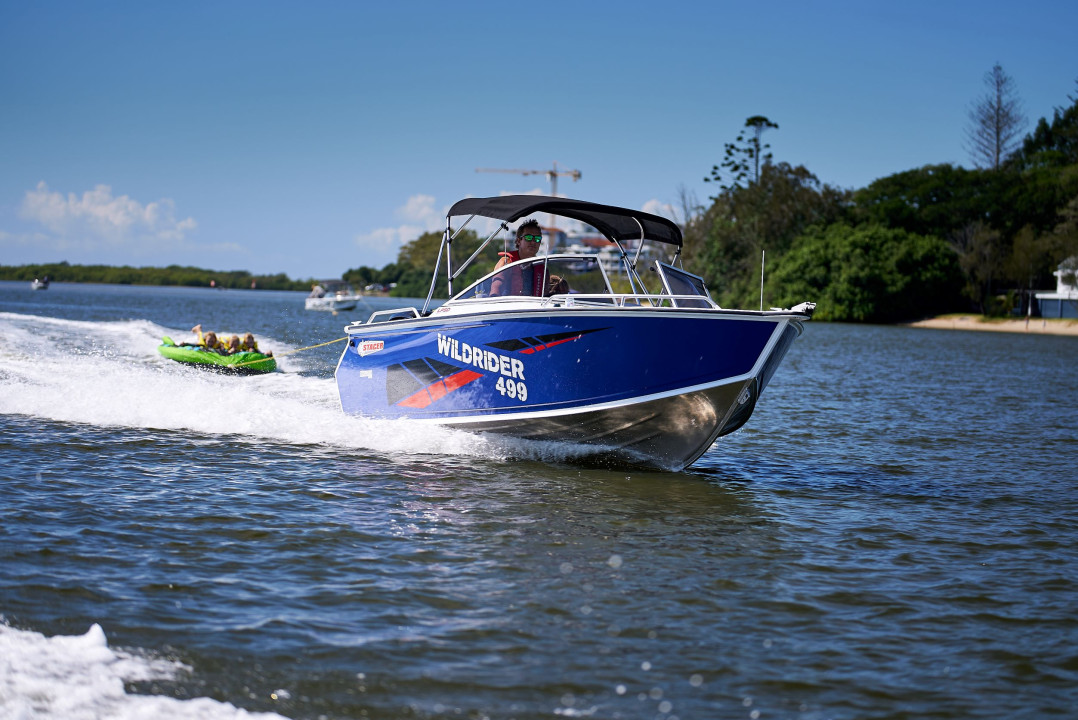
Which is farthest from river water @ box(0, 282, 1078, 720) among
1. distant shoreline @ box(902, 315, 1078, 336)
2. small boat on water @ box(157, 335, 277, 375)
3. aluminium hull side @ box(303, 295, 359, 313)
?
aluminium hull side @ box(303, 295, 359, 313)

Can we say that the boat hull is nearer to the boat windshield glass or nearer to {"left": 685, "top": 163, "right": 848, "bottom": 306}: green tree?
the boat windshield glass

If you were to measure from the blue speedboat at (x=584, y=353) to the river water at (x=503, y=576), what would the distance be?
461mm

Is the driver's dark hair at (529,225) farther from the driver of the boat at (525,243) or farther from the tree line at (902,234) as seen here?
the tree line at (902,234)

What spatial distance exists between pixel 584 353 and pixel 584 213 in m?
2.60

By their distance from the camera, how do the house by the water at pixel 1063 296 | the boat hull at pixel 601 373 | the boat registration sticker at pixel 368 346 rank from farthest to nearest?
1. the house by the water at pixel 1063 296
2. the boat registration sticker at pixel 368 346
3. the boat hull at pixel 601 373

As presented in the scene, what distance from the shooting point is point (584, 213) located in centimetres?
1152

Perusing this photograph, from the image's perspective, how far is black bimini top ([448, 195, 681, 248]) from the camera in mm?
10516

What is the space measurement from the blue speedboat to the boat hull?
0.01 metres

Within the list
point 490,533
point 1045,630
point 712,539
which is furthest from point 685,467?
point 1045,630

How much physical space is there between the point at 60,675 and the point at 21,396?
414 inches

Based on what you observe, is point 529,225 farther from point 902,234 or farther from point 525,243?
point 902,234

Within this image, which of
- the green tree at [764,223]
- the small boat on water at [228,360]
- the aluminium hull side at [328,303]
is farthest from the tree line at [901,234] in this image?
the small boat on water at [228,360]

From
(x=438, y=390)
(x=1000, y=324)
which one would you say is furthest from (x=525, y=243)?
(x=1000, y=324)

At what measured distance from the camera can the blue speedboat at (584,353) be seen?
932 centimetres
